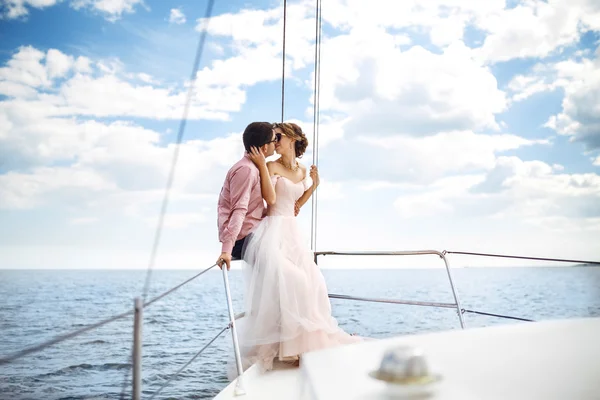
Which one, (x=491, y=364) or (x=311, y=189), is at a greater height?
(x=311, y=189)

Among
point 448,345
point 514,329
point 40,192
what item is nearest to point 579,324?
point 514,329

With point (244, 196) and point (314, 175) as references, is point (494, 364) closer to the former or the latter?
point (244, 196)

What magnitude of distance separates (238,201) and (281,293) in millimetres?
485

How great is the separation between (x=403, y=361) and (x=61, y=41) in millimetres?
80330

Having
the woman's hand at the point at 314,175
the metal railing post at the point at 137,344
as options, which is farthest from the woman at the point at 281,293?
the metal railing post at the point at 137,344

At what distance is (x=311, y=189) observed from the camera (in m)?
3.23

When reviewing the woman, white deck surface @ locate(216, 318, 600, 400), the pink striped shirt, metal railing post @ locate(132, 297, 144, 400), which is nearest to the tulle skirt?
the woman

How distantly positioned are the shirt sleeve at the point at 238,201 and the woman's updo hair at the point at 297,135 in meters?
0.43

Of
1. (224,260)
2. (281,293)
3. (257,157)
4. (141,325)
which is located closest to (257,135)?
(257,157)

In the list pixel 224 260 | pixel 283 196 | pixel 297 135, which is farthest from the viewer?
pixel 297 135

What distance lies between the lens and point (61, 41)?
72.0 metres

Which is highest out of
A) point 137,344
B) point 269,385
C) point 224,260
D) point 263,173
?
point 263,173

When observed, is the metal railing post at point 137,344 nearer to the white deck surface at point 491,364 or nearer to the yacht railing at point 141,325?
the yacht railing at point 141,325

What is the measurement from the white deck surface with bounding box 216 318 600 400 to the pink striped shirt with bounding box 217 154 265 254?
5.87 ft
